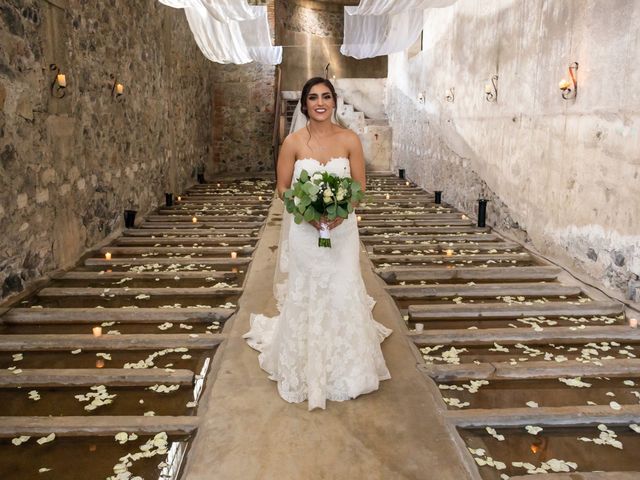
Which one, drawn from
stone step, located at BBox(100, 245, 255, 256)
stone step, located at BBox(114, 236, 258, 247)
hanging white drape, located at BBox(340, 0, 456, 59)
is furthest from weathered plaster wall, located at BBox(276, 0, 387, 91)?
stone step, located at BBox(100, 245, 255, 256)

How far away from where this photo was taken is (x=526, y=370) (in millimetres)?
3129

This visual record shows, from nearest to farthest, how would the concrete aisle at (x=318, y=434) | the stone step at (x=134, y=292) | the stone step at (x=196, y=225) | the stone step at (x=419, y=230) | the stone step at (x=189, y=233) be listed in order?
the concrete aisle at (x=318, y=434)
the stone step at (x=134, y=292)
the stone step at (x=189, y=233)
the stone step at (x=419, y=230)
the stone step at (x=196, y=225)

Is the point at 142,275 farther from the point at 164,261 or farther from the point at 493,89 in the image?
the point at 493,89

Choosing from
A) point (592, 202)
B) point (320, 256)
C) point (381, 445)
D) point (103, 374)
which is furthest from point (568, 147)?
point (103, 374)

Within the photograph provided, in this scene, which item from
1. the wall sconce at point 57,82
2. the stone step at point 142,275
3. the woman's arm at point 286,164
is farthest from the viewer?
the stone step at point 142,275

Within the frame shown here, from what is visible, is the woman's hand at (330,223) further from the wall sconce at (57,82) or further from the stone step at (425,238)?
the stone step at (425,238)

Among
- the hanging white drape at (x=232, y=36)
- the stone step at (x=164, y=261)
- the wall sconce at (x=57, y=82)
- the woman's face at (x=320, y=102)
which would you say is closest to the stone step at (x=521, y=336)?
the woman's face at (x=320, y=102)

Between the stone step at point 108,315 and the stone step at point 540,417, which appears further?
the stone step at point 108,315

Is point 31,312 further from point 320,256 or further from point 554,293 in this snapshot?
point 554,293

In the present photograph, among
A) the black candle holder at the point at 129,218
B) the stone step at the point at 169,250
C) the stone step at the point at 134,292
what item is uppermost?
the black candle holder at the point at 129,218

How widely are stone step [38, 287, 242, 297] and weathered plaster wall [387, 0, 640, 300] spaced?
3198 mm

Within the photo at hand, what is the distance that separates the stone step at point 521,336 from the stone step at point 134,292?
174 cm

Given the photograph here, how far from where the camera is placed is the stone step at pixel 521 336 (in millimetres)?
3596

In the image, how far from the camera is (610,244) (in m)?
→ 4.43
